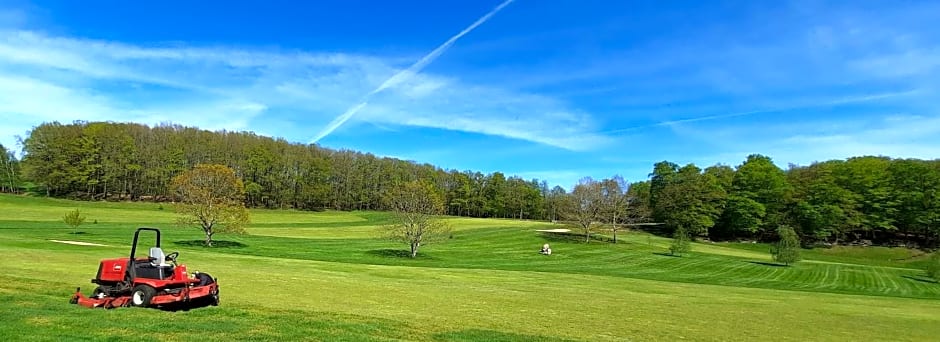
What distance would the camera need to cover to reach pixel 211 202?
5256 cm

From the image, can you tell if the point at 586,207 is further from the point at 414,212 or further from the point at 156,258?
the point at 156,258

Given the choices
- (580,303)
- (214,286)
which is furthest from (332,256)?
(214,286)

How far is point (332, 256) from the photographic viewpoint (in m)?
48.7

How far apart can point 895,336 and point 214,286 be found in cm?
1963

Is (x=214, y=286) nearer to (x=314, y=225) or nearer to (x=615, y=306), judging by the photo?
(x=615, y=306)

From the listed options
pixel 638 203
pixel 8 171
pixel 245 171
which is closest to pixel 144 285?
pixel 638 203

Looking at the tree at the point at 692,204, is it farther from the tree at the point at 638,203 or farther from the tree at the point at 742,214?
the tree at the point at 638,203

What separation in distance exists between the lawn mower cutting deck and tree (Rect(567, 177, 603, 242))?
67926 mm

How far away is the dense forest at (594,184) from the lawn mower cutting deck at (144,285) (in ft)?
208

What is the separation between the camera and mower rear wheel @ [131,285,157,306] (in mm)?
13555

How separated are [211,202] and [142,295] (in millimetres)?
42165

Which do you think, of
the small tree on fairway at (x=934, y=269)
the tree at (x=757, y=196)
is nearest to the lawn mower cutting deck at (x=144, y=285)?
the small tree on fairway at (x=934, y=269)

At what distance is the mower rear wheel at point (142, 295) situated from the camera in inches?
534

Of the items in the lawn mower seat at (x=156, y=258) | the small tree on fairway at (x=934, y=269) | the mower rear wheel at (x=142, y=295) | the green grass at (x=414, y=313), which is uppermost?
the lawn mower seat at (x=156, y=258)
